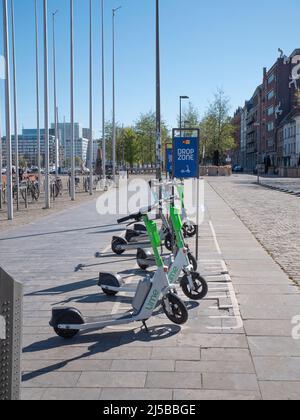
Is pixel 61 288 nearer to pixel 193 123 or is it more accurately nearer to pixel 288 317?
pixel 288 317

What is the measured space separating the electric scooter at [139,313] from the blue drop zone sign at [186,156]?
4.22 meters

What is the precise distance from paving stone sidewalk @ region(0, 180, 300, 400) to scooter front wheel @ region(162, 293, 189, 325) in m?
0.10

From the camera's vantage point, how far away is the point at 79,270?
8875 millimetres

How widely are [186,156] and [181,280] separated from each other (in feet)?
12.0

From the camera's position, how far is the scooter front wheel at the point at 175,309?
567 cm

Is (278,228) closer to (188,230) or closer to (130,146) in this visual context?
(188,230)

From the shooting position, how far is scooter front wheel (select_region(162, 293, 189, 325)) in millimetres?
5672

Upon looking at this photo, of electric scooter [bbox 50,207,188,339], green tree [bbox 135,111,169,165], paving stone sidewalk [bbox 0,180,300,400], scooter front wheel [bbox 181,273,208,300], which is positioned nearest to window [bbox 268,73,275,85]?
green tree [bbox 135,111,169,165]

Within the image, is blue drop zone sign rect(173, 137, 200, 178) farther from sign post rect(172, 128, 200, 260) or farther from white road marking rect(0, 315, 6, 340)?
white road marking rect(0, 315, 6, 340)

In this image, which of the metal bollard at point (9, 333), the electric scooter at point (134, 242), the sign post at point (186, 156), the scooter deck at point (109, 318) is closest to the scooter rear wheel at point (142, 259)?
the electric scooter at point (134, 242)

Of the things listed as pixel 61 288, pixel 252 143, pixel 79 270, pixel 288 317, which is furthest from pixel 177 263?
pixel 252 143

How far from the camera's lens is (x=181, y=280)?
265 inches

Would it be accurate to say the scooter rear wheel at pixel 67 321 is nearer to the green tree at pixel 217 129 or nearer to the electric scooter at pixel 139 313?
the electric scooter at pixel 139 313

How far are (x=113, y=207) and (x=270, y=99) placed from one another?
272 feet
